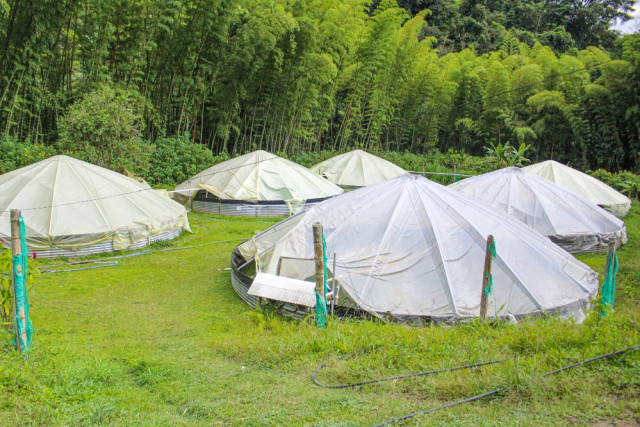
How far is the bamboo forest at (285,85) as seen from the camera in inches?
623

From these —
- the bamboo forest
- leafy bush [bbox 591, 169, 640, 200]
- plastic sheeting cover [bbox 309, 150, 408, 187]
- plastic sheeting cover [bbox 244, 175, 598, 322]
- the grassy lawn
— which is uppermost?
the bamboo forest

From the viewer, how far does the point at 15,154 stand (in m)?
15.2

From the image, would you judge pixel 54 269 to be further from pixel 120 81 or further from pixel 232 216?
pixel 120 81

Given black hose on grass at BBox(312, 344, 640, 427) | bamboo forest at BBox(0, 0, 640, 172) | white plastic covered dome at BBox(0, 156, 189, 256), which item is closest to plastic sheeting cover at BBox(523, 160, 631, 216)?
bamboo forest at BBox(0, 0, 640, 172)

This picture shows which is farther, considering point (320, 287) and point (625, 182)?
point (625, 182)

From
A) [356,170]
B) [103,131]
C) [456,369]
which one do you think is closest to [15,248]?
[456,369]

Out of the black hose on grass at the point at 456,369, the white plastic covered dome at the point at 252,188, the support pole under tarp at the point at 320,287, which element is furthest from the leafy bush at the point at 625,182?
the black hose on grass at the point at 456,369

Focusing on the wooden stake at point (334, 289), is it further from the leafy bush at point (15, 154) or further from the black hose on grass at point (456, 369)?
the leafy bush at point (15, 154)

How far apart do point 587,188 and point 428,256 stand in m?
13.4

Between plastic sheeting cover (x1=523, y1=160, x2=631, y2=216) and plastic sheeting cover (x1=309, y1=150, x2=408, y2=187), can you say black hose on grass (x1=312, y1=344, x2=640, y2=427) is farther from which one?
plastic sheeting cover (x1=309, y1=150, x2=408, y2=187)

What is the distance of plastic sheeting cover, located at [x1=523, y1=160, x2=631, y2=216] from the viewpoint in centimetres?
1830

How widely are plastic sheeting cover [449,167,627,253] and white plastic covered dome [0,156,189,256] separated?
340 inches

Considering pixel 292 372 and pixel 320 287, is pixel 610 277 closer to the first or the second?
pixel 320 287

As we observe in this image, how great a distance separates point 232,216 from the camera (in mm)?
16797
